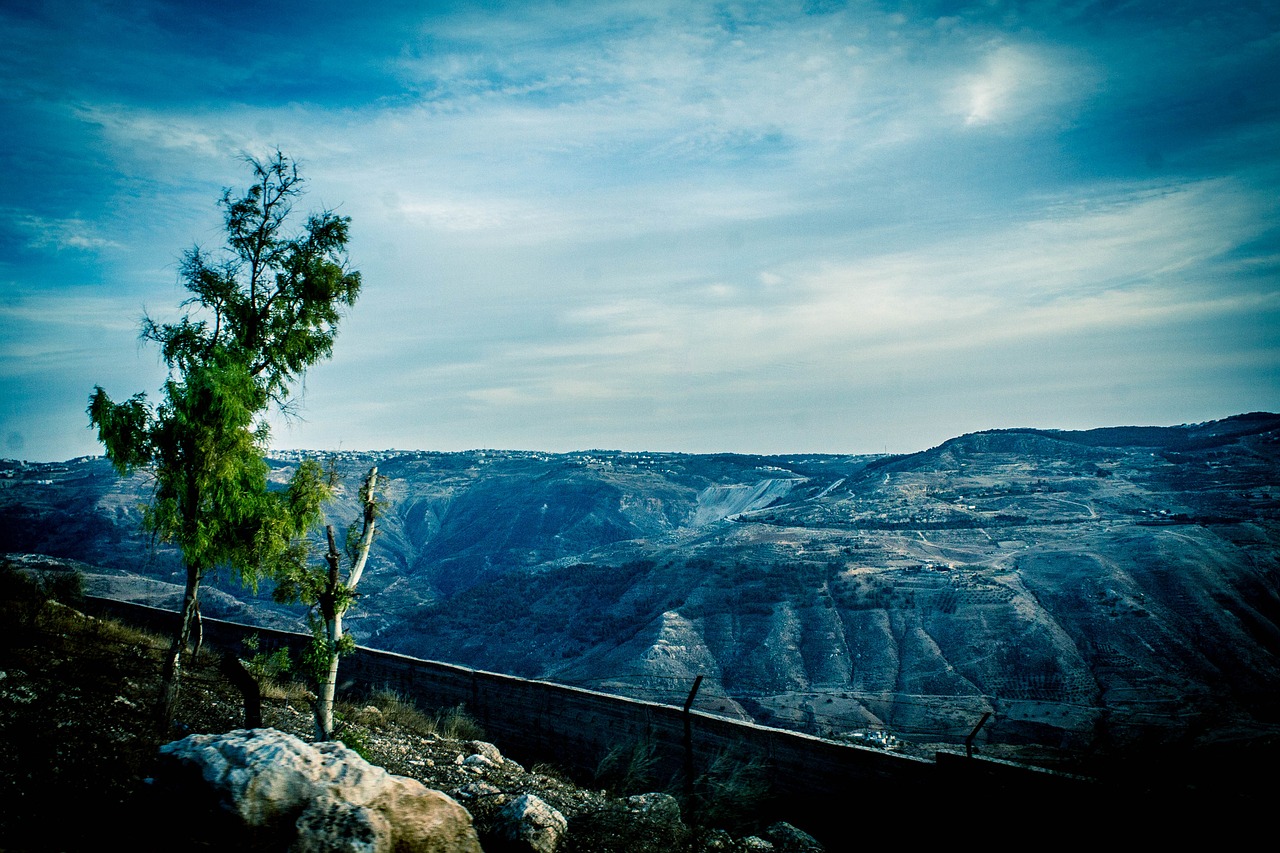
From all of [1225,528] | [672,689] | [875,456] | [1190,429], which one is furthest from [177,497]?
[875,456]

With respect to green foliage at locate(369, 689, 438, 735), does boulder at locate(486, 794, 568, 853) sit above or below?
above

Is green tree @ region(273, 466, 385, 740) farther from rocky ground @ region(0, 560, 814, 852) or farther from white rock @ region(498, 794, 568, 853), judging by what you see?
white rock @ region(498, 794, 568, 853)

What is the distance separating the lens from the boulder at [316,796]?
4.72 m

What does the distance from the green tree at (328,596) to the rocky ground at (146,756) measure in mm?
631

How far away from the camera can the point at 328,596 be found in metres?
8.02

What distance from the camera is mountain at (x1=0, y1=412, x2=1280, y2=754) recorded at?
28359 millimetres

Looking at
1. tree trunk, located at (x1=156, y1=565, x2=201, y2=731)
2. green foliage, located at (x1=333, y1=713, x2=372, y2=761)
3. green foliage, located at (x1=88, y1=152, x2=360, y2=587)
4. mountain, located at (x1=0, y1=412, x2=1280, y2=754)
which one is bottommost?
mountain, located at (x1=0, y1=412, x2=1280, y2=754)

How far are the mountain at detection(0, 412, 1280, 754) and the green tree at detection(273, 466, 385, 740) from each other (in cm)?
616

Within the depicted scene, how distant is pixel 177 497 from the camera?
330 inches

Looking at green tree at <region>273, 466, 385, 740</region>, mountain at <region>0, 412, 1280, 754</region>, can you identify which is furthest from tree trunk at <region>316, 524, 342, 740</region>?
mountain at <region>0, 412, 1280, 754</region>

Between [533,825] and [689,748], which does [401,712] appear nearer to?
[689,748]

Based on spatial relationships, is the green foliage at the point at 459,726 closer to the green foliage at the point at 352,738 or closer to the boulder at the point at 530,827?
the green foliage at the point at 352,738

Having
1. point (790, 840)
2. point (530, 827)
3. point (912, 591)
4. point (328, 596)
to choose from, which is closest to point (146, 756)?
point (328, 596)

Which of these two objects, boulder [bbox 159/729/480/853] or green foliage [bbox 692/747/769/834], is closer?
boulder [bbox 159/729/480/853]
